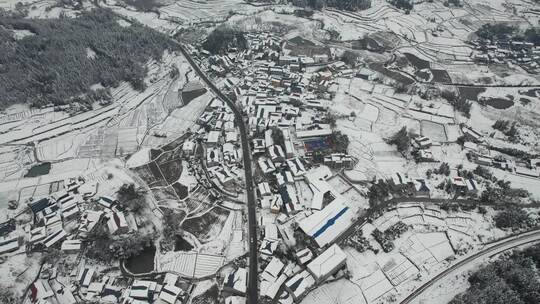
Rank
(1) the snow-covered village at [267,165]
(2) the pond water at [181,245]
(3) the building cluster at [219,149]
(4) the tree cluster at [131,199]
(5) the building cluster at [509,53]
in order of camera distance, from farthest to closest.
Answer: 1. (5) the building cluster at [509,53]
2. (3) the building cluster at [219,149]
3. (4) the tree cluster at [131,199]
4. (2) the pond water at [181,245]
5. (1) the snow-covered village at [267,165]

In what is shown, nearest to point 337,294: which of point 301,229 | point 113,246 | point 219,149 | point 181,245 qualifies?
point 301,229

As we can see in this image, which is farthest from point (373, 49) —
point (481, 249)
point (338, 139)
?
point (481, 249)

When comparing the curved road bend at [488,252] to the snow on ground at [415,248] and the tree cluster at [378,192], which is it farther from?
the tree cluster at [378,192]

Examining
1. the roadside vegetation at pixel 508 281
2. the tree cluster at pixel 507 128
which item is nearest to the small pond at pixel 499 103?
the tree cluster at pixel 507 128

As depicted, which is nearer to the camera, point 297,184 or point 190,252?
point 190,252

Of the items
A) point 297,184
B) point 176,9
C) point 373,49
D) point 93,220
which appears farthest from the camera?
point 176,9

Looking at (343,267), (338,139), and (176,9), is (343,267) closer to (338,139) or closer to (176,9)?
(338,139)
